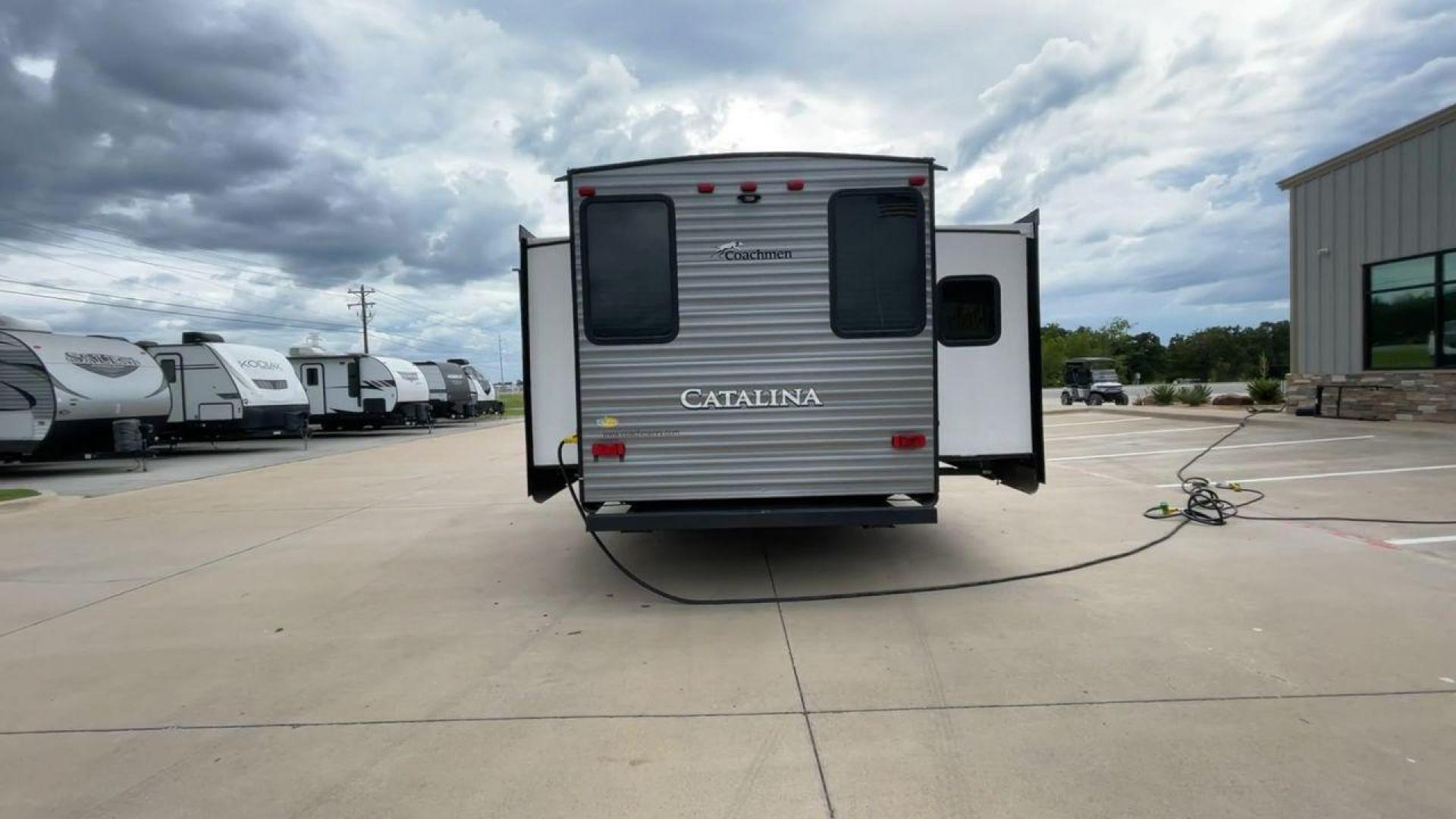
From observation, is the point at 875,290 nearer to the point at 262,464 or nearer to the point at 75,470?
the point at 262,464

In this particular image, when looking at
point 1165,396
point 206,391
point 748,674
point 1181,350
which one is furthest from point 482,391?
point 1181,350

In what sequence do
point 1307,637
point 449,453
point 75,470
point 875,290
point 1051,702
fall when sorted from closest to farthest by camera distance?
point 1051,702 < point 1307,637 < point 875,290 < point 75,470 < point 449,453

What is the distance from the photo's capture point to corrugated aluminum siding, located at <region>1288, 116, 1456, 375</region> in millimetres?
13836

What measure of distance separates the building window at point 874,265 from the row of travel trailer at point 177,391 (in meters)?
A: 15.7

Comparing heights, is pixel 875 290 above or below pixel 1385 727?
above

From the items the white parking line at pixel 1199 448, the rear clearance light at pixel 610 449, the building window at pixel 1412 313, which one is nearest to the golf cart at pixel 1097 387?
the building window at pixel 1412 313

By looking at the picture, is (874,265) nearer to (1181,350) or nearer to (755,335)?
(755,335)

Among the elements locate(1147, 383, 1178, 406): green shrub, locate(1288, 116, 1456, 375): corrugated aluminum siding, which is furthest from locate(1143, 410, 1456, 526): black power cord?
locate(1147, 383, 1178, 406): green shrub

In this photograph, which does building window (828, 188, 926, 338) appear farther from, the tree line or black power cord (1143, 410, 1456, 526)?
the tree line

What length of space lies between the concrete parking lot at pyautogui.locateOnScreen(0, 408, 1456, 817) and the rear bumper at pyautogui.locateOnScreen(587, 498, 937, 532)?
1.82 ft

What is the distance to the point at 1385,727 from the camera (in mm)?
3414

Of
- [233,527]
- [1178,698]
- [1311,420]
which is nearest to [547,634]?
[1178,698]

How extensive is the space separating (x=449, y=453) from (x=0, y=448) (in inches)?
306

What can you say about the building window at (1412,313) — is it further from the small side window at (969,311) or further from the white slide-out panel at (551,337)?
the white slide-out panel at (551,337)
